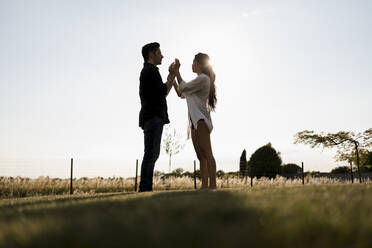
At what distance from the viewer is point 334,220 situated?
1.09m

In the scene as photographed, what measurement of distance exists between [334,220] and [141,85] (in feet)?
13.8

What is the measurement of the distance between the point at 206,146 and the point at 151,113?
1.02 m

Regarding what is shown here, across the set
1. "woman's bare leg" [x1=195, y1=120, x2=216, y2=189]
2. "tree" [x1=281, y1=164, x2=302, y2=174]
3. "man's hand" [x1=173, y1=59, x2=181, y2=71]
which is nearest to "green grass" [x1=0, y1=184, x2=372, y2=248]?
"woman's bare leg" [x1=195, y1=120, x2=216, y2=189]

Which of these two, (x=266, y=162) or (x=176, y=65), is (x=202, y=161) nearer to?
(x=176, y=65)

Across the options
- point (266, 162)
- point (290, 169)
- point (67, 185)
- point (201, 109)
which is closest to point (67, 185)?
point (67, 185)

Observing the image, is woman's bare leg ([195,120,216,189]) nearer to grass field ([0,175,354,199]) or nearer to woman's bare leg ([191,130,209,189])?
woman's bare leg ([191,130,209,189])

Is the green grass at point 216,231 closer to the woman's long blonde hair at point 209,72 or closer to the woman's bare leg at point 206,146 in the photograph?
the woman's bare leg at point 206,146

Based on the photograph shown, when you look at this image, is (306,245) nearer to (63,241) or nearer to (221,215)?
(221,215)

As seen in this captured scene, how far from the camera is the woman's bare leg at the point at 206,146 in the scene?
4502mm

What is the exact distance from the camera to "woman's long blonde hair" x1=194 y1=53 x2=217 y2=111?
16.1ft

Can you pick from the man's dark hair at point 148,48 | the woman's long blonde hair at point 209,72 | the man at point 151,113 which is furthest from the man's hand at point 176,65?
the man's dark hair at point 148,48

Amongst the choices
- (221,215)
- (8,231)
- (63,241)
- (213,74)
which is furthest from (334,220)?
(213,74)

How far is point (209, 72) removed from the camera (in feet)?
16.2

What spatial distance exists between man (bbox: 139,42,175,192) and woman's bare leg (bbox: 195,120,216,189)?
0.67 meters
